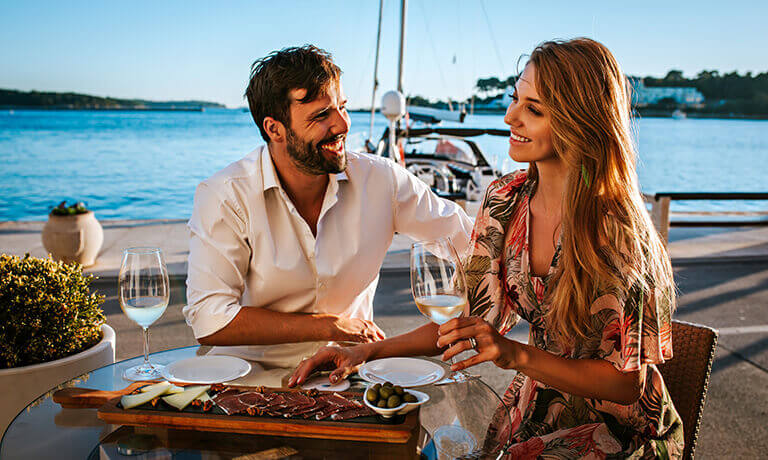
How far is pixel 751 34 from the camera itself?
1639 inches

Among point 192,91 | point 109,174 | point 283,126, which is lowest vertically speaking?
point 109,174

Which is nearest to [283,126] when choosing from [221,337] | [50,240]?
[221,337]

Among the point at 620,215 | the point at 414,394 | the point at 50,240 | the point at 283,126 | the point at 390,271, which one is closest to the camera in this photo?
the point at 414,394

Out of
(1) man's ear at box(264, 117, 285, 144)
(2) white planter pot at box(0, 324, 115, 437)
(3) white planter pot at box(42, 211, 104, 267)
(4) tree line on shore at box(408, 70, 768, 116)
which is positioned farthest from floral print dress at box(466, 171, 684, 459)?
(4) tree line on shore at box(408, 70, 768, 116)

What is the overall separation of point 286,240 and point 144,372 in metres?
0.77

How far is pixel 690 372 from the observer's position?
1783 millimetres

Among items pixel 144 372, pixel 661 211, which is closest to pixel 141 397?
pixel 144 372

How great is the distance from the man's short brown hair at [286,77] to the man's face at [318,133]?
25mm

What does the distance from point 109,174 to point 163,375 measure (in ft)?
92.8

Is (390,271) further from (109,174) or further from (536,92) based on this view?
(109,174)

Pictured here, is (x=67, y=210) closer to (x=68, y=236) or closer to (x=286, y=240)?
(x=68, y=236)

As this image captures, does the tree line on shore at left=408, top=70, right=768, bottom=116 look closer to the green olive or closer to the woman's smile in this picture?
the woman's smile

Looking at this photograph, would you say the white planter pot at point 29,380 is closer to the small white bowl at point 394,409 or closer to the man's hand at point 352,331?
the man's hand at point 352,331

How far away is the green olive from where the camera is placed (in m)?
1.26
